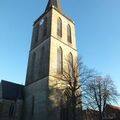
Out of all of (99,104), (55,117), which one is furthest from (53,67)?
(99,104)

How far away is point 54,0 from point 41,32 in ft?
34.7


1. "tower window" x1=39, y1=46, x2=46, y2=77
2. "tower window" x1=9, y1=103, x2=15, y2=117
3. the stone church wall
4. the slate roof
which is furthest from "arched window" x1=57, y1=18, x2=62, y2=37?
"tower window" x1=9, y1=103, x2=15, y2=117

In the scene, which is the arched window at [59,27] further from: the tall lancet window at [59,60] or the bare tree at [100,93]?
the bare tree at [100,93]

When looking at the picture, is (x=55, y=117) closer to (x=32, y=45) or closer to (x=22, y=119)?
(x=22, y=119)

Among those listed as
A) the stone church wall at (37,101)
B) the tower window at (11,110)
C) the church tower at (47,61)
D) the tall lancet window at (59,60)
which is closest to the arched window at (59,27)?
the church tower at (47,61)

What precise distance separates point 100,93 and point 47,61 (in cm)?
963

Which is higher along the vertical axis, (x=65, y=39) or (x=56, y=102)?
(x=65, y=39)

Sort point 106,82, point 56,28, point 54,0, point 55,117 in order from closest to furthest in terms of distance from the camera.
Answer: point 55,117
point 106,82
point 56,28
point 54,0

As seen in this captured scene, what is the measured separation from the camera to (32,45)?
1313 inches

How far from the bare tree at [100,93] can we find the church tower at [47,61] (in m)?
5.06

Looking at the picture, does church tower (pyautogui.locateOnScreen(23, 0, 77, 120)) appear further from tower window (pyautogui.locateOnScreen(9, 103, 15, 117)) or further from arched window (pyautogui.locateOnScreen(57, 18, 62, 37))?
tower window (pyautogui.locateOnScreen(9, 103, 15, 117))

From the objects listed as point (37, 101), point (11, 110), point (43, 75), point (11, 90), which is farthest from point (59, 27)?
point (11, 110)

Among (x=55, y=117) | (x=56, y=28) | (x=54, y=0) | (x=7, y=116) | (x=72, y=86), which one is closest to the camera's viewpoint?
(x=55, y=117)

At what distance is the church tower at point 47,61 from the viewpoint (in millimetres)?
23250
